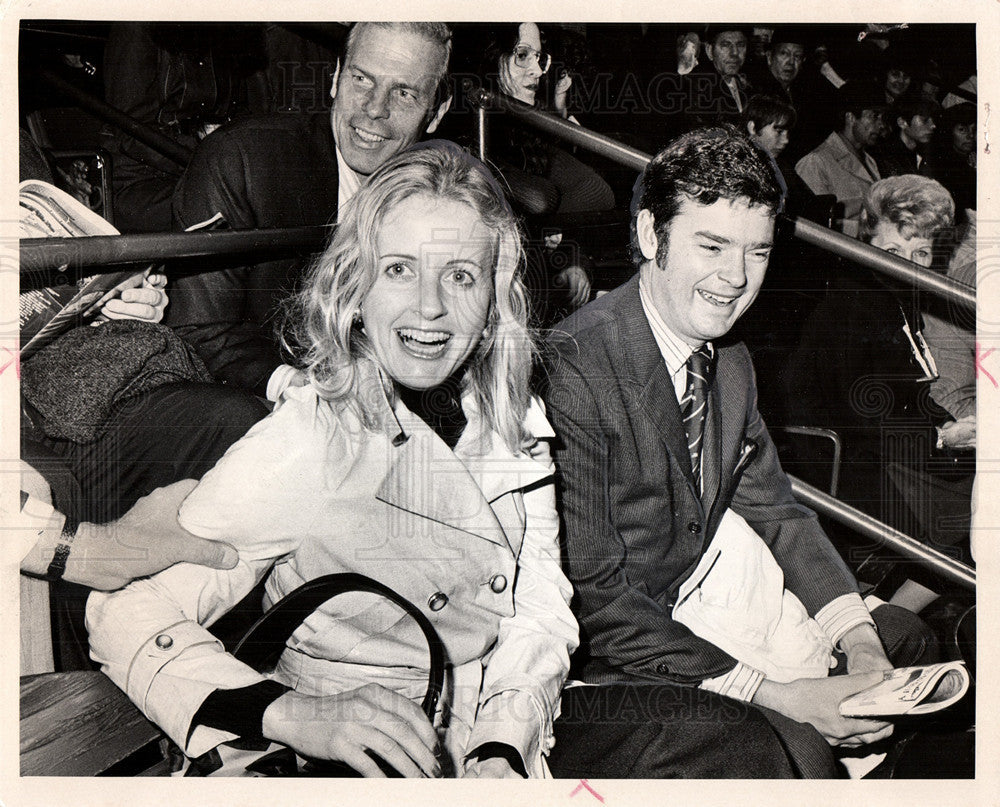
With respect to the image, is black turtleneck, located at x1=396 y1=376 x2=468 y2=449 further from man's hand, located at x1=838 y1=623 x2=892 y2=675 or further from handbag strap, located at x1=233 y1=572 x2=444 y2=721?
man's hand, located at x1=838 y1=623 x2=892 y2=675

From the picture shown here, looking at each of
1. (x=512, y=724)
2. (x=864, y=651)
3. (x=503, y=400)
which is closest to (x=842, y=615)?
(x=864, y=651)

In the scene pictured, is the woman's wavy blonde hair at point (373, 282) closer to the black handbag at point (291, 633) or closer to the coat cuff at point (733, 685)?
the black handbag at point (291, 633)

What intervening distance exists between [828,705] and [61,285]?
1.82 metres

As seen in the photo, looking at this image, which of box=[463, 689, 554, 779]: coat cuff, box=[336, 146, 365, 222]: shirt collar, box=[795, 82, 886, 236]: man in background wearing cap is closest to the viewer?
box=[463, 689, 554, 779]: coat cuff

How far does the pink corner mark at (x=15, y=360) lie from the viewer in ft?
6.02

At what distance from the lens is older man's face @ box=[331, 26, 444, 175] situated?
1.78 m

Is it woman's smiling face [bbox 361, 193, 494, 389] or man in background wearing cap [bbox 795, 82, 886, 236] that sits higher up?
man in background wearing cap [bbox 795, 82, 886, 236]

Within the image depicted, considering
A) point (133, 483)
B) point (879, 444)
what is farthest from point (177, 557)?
point (879, 444)

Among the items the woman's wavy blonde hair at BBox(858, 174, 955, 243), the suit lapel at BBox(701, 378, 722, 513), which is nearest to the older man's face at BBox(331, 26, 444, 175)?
the suit lapel at BBox(701, 378, 722, 513)

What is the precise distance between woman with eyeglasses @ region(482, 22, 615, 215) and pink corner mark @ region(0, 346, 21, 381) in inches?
42.7

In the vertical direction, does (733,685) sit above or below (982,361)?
below

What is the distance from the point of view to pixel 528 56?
184 cm

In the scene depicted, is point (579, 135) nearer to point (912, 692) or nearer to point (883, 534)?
point (883, 534)
